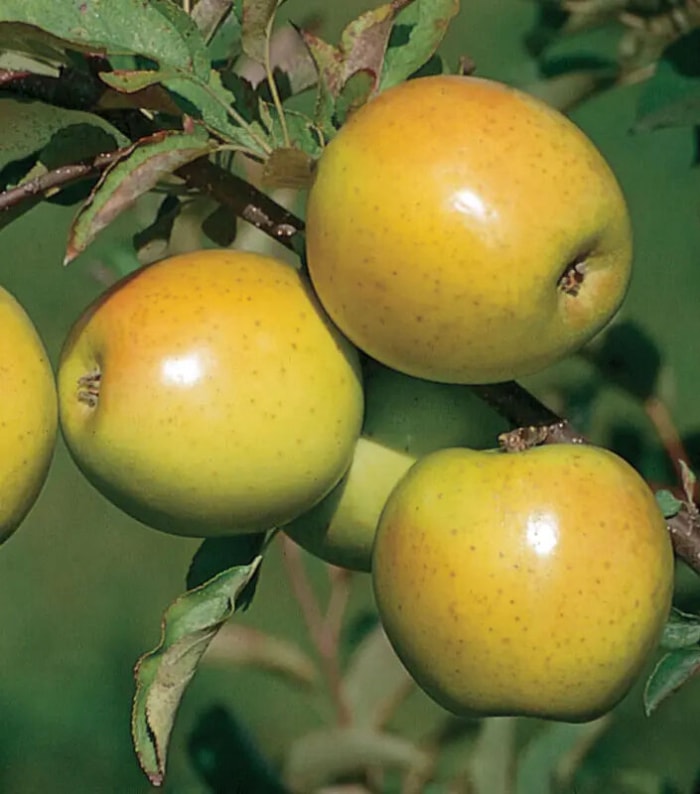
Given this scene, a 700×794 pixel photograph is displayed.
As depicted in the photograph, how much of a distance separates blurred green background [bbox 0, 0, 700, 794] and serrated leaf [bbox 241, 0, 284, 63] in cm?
91

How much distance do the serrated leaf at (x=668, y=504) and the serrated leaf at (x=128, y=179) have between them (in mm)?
418

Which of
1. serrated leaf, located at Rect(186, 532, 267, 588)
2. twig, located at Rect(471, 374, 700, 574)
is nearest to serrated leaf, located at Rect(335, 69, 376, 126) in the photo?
twig, located at Rect(471, 374, 700, 574)

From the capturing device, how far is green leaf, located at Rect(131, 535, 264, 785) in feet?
2.88

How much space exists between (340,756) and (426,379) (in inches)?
20.3

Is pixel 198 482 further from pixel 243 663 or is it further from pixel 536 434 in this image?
pixel 243 663

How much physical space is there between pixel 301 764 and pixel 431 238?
0.66 metres

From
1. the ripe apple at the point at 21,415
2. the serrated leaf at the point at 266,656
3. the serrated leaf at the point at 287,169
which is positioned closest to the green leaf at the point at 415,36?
the serrated leaf at the point at 287,169

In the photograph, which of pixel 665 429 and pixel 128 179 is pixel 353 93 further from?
pixel 665 429

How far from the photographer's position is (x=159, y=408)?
0.91m

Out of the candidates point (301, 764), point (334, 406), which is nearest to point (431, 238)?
point (334, 406)

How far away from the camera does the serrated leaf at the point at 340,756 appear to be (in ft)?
4.40

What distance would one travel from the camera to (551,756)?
1279 mm

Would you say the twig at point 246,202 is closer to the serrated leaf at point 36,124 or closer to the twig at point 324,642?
the serrated leaf at point 36,124

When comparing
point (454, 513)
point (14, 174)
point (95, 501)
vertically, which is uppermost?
point (14, 174)
